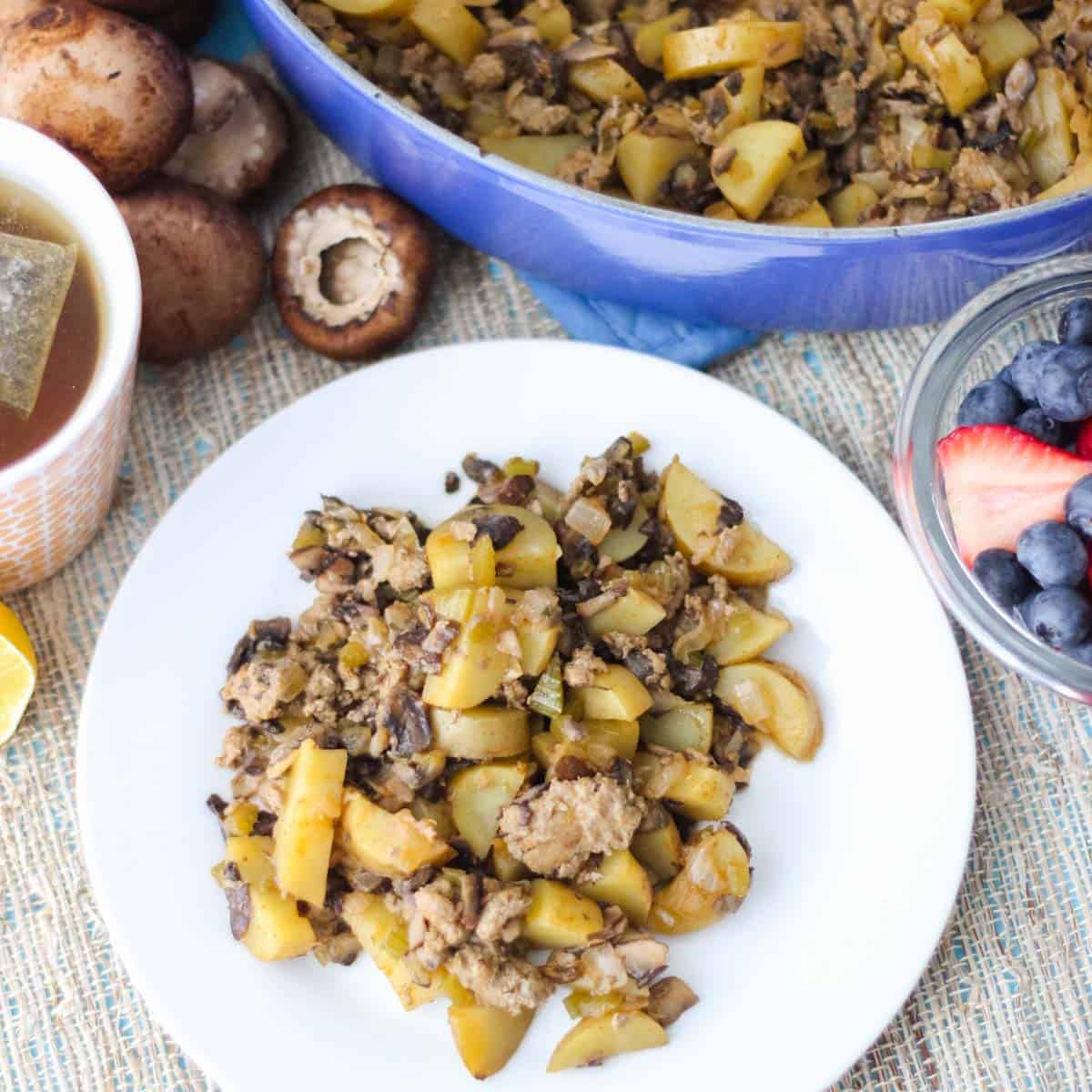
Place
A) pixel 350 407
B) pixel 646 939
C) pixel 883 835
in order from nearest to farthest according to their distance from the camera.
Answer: pixel 646 939 < pixel 883 835 < pixel 350 407

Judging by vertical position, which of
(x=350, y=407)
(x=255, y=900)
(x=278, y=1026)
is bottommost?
(x=278, y=1026)

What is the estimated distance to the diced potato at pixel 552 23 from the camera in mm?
1784

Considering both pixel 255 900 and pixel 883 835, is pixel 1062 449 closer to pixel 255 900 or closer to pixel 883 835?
pixel 883 835

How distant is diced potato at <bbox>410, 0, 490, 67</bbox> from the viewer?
1.75 meters

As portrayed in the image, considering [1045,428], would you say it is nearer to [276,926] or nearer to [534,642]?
[534,642]

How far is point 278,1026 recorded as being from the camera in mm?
1623

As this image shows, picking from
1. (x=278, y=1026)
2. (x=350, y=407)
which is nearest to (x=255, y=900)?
(x=278, y=1026)

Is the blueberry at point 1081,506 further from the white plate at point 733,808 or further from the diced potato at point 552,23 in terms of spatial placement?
the diced potato at point 552,23

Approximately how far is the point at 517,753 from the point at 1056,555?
606 millimetres

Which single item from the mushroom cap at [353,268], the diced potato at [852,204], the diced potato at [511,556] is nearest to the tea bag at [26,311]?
the mushroom cap at [353,268]

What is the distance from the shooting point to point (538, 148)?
1769 mm

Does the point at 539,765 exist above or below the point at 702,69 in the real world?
below

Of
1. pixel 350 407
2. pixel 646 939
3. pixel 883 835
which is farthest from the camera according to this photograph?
pixel 350 407

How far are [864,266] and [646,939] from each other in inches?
30.8
